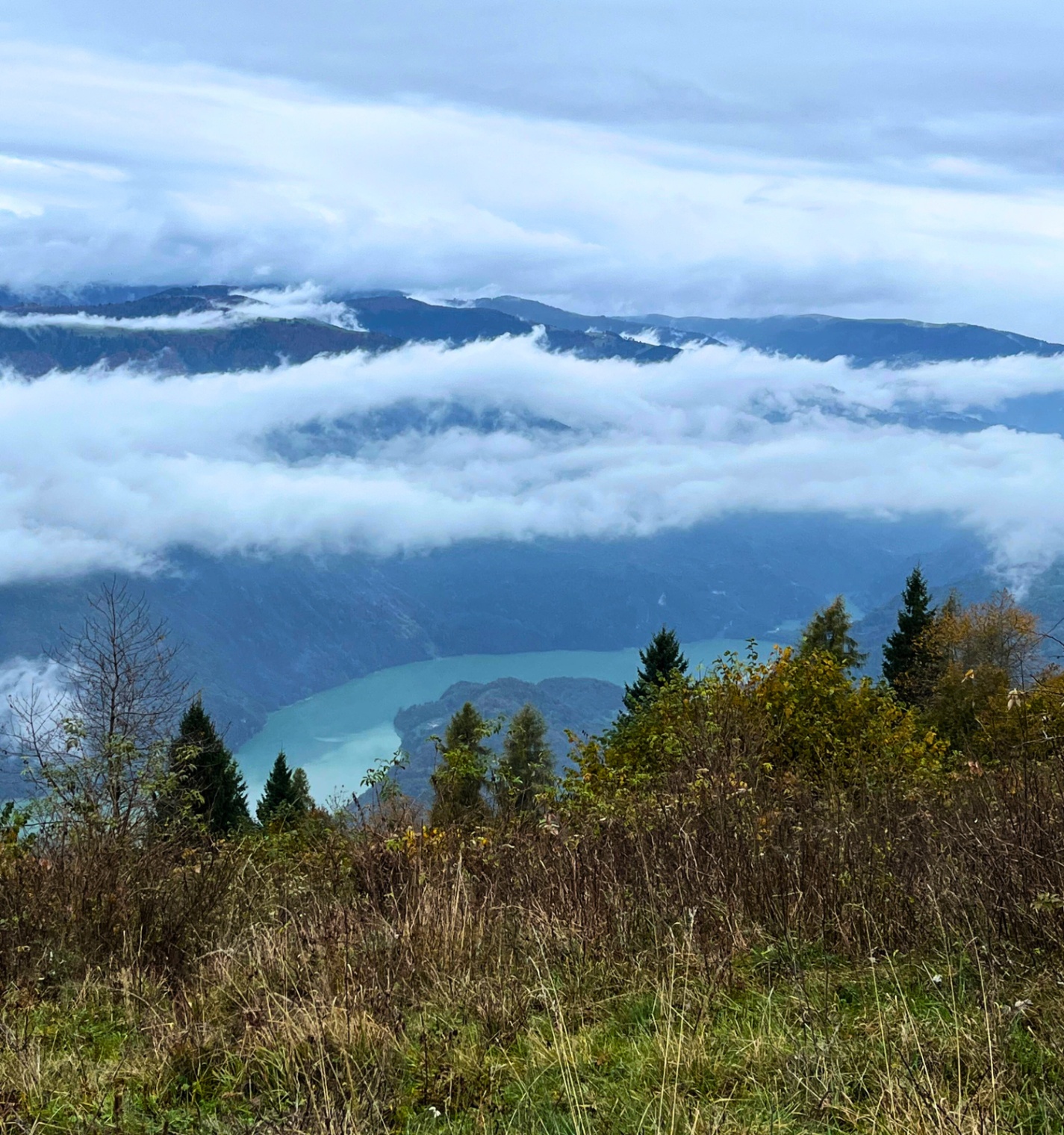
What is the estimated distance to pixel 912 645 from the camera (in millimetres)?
62375

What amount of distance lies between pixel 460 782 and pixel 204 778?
14.5 metres

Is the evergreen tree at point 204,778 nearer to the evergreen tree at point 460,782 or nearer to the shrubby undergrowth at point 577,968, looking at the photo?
the shrubby undergrowth at point 577,968

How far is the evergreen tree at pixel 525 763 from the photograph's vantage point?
1003 cm

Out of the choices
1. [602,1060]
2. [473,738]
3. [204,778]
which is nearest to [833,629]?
[204,778]

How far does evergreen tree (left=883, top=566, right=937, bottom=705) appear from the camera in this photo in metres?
58.0

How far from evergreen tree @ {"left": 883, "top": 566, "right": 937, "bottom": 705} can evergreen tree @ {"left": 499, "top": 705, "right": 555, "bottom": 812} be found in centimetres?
2016

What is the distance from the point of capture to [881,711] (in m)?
20.7

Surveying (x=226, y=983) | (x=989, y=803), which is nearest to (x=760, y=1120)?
(x=226, y=983)

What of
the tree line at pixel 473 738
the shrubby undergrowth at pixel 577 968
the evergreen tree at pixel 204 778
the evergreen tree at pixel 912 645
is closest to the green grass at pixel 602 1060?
the shrubby undergrowth at pixel 577 968

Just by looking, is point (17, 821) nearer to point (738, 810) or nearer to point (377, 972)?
point (377, 972)

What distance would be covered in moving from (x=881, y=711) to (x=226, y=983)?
A: 58.5ft

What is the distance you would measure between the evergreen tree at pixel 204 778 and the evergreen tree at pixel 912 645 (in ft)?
117

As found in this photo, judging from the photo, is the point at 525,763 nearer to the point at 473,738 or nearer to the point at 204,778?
the point at 473,738

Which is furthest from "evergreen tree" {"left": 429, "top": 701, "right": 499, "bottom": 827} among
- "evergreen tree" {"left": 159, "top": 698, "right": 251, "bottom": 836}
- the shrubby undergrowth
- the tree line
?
"evergreen tree" {"left": 159, "top": 698, "right": 251, "bottom": 836}
